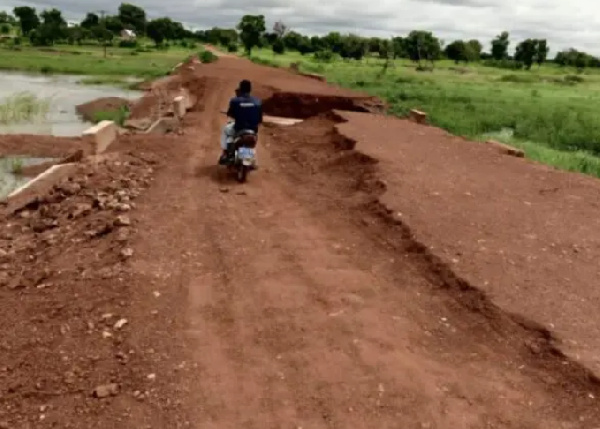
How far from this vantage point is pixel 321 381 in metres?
4.45

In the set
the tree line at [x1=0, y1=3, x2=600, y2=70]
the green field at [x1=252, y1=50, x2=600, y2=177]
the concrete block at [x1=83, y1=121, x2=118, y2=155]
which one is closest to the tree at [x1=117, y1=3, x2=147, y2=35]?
the tree line at [x1=0, y1=3, x2=600, y2=70]

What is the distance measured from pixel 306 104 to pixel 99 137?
1005cm

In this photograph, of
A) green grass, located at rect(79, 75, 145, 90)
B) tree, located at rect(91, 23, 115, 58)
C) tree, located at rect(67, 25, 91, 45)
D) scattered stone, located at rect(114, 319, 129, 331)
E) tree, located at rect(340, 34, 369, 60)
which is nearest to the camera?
scattered stone, located at rect(114, 319, 129, 331)

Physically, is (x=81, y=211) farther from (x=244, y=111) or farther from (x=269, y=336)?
(x=269, y=336)

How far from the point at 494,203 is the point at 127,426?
20.3ft

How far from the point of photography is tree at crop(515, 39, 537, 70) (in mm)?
85938

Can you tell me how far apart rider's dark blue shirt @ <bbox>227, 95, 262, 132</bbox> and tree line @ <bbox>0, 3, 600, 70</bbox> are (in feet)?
203

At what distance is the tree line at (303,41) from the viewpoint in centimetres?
7775

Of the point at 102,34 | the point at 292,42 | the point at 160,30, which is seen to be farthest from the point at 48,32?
the point at 292,42

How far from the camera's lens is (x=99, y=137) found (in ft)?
41.5

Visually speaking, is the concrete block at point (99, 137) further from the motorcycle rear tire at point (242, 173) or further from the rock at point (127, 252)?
the rock at point (127, 252)

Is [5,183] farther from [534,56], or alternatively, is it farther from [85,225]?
[534,56]

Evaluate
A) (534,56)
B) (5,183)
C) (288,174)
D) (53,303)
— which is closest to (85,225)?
(53,303)

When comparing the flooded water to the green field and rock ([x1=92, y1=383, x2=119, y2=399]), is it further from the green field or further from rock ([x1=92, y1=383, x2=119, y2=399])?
rock ([x1=92, y1=383, x2=119, y2=399])
